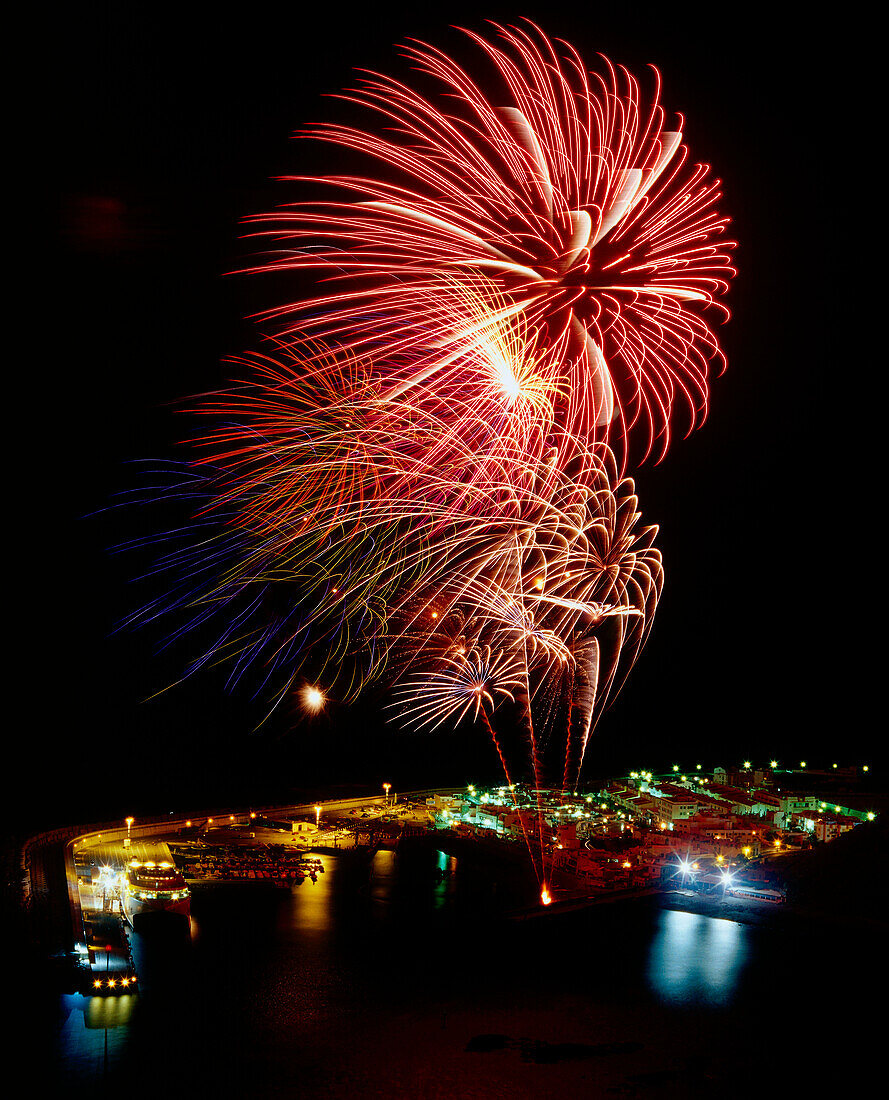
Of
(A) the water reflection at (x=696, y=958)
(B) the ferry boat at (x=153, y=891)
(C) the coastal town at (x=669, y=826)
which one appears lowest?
(C) the coastal town at (x=669, y=826)

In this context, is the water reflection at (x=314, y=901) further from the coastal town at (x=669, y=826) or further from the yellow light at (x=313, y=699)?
the yellow light at (x=313, y=699)

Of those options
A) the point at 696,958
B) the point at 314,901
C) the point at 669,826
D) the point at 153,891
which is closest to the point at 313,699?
the point at 669,826

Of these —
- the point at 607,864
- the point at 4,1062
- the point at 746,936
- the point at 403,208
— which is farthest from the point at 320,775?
the point at 403,208

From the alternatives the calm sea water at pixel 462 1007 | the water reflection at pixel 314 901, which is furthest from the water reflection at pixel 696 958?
the water reflection at pixel 314 901

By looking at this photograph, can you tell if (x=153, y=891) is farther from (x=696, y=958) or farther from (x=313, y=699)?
(x=313, y=699)

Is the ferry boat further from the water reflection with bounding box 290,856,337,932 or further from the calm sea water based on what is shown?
the water reflection with bounding box 290,856,337,932

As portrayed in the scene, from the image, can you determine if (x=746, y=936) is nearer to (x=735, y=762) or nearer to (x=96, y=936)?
(x=96, y=936)
